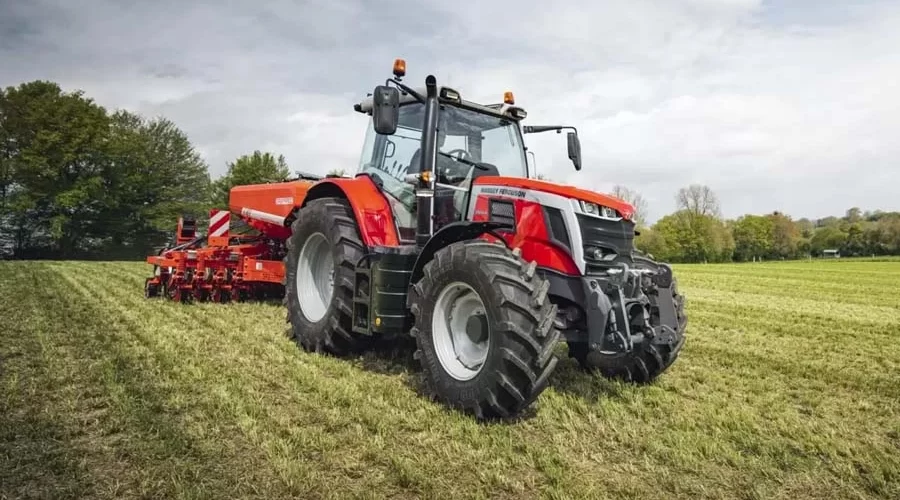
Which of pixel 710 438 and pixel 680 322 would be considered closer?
pixel 710 438

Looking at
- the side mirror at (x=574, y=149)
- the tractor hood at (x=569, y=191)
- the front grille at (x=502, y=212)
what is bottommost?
the front grille at (x=502, y=212)

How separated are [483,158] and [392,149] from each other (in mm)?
988

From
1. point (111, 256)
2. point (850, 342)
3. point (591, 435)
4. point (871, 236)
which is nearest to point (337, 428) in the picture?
point (591, 435)

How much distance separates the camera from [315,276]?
21.9 ft

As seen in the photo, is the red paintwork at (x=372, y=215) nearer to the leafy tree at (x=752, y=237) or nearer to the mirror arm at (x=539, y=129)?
the mirror arm at (x=539, y=129)

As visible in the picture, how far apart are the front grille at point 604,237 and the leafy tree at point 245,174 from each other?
40.6 metres

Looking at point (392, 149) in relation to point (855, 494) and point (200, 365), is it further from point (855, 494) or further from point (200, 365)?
point (855, 494)

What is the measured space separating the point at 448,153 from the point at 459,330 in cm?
177

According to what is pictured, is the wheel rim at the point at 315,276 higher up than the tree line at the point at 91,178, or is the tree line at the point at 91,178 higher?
the tree line at the point at 91,178

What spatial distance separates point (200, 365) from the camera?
208 inches

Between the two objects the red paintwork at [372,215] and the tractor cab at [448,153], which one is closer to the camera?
the tractor cab at [448,153]

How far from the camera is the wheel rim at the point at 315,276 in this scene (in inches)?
258

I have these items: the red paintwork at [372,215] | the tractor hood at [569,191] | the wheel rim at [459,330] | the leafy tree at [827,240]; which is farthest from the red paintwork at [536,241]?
the leafy tree at [827,240]

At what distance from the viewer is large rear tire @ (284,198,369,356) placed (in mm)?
5703
